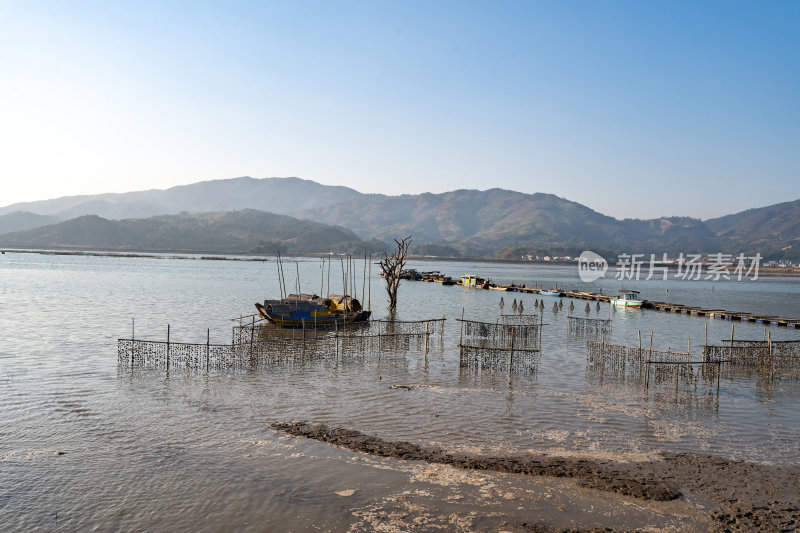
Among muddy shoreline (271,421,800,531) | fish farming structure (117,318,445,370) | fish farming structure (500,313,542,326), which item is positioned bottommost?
fish farming structure (500,313,542,326)

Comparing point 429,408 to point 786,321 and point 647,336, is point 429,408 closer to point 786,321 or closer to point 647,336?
point 647,336

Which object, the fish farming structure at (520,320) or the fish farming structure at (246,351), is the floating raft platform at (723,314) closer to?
the fish farming structure at (520,320)

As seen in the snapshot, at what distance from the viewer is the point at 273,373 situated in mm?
21609

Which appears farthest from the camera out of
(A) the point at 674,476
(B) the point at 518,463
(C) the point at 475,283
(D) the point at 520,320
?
(C) the point at 475,283

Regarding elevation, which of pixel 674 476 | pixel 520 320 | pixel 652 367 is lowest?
pixel 520 320

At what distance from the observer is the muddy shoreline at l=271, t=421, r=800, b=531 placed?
1048cm

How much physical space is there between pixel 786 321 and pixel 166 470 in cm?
4830

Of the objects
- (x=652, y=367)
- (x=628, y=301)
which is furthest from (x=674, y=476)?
(x=628, y=301)

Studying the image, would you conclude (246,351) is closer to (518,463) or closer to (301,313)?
(301,313)

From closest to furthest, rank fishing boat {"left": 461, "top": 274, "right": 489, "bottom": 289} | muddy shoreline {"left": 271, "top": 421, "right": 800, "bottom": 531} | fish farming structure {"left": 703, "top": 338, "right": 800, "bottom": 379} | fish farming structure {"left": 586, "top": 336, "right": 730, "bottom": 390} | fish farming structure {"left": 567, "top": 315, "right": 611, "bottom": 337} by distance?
muddy shoreline {"left": 271, "top": 421, "right": 800, "bottom": 531}, fish farming structure {"left": 586, "top": 336, "right": 730, "bottom": 390}, fish farming structure {"left": 703, "top": 338, "right": 800, "bottom": 379}, fish farming structure {"left": 567, "top": 315, "right": 611, "bottom": 337}, fishing boat {"left": 461, "top": 274, "right": 489, "bottom": 289}

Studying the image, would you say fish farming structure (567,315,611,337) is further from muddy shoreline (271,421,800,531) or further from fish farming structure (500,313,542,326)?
muddy shoreline (271,421,800,531)

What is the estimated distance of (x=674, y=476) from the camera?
12.3 m

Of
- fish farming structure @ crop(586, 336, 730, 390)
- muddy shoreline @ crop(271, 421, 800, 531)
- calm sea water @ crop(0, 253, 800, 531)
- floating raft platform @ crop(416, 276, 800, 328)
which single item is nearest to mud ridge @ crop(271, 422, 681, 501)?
muddy shoreline @ crop(271, 421, 800, 531)

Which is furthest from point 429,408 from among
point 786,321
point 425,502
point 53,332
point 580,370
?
point 786,321
